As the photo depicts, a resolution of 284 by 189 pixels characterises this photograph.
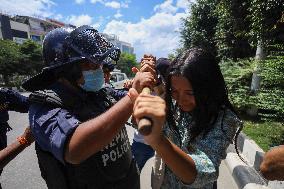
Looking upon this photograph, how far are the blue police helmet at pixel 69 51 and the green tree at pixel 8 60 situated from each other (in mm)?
39596

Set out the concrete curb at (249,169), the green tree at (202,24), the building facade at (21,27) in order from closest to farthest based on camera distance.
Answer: the concrete curb at (249,169) → the green tree at (202,24) → the building facade at (21,27)

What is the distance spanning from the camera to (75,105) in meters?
1.73

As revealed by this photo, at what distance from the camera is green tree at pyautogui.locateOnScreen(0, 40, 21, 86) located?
3816 cm

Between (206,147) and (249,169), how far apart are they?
4151mm

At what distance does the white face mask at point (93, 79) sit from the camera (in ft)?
6.09

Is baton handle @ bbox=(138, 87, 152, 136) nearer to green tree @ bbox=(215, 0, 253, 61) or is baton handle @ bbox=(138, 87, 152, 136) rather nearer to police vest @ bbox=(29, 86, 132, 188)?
police vest @ bbox=(29, 86, 132, 188)

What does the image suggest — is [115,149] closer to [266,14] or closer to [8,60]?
[266,14]

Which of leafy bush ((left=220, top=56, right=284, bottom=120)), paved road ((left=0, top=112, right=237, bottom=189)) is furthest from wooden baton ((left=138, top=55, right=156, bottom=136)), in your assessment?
leafy bush ((left=220, top=56, right=284, bottom=120))

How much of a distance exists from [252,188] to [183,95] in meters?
3.18

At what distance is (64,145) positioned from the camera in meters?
1.35

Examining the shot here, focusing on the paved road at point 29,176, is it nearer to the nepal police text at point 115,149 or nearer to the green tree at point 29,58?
the nepal police text at point 115,149

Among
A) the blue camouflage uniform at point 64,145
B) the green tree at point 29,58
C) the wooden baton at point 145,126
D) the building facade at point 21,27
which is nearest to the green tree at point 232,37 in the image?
the blue camouflage uniform at point 64,145

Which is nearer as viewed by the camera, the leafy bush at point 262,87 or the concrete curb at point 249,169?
the concrete curb at point 249,169

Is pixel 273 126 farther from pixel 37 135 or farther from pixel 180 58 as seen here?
pixel 37 135
